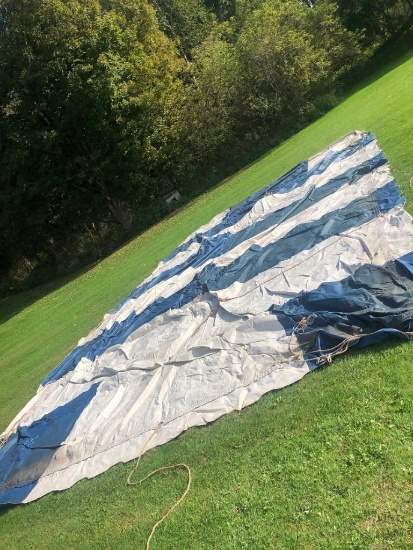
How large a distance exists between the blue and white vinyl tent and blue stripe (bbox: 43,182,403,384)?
0.09ft

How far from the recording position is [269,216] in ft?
28.8

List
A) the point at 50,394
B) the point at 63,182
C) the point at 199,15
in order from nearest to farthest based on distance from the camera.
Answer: the point at 50,394 < the point at 63,182 < the point at 199,15

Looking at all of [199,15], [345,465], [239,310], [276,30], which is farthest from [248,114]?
[345,465]

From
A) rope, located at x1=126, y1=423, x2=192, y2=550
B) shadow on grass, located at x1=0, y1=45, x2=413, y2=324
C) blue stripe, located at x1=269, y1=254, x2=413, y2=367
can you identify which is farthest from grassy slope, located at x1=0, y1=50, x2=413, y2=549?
shadow on grass, located at x1=0, y1=45, x2=413, y2=324

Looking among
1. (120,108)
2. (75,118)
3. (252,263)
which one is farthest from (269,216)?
(75,118)

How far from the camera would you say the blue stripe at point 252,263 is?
6500 mm

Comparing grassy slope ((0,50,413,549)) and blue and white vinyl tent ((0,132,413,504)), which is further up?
blue and white vinyl tent ((0,132,413,504))

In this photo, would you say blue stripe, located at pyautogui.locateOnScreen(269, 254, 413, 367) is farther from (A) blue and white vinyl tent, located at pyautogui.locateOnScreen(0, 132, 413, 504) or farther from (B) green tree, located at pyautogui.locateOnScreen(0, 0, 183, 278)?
(B) green tree, located at pyautogui.locateOnScreen(0, 0, 183, 278)

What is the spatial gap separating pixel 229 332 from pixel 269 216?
401cm

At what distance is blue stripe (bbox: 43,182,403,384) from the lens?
6500mm

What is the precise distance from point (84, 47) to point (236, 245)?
1504 cm

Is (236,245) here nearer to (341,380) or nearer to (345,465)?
(341,380)

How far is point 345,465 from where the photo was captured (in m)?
2.95

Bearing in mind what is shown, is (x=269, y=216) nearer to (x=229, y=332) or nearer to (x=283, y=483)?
(x=229, y=332)
